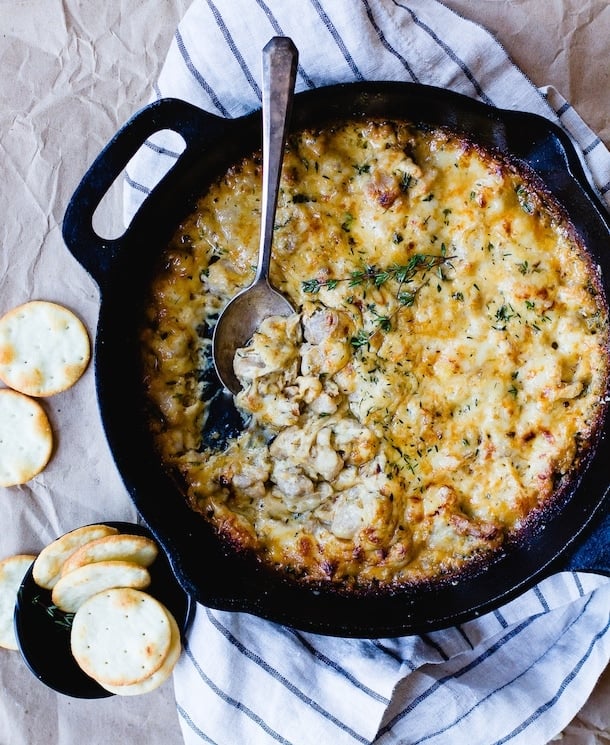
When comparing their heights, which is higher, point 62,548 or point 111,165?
point 111,165

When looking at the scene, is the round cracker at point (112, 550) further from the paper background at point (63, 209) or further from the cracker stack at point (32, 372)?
the cracker stack at point (32, 372)

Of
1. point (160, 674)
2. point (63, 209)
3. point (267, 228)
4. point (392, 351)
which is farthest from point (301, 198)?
point (160, 674)

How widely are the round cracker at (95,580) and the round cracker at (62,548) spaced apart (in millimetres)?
65

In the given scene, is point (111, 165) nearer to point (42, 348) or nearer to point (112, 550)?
point (42, 348)

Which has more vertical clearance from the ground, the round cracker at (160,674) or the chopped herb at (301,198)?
the chopped herb at (301,198)

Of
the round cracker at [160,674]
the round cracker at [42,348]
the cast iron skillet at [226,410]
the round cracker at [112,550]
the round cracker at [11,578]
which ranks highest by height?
the cast iron skillet at [226,410]

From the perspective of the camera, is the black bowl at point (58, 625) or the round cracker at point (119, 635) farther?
the black bowl at point (58, 625)

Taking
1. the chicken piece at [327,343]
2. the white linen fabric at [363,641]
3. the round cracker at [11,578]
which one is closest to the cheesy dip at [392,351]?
the chicken piece at [327,343]

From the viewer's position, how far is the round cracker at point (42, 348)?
326cm

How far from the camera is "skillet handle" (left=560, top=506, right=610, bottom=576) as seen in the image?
2648 millimetres

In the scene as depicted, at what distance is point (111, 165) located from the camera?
2.58m

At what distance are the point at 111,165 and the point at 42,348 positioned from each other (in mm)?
997

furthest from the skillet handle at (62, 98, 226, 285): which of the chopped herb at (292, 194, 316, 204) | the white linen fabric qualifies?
the white linen fabric

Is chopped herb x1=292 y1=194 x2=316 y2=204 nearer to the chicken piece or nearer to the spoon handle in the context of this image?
the spoon handle
